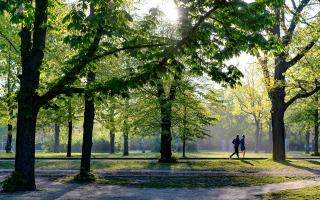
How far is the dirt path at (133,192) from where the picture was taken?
12.8 meters

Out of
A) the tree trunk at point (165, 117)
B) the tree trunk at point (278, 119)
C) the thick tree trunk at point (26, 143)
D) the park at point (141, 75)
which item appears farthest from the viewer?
the tree trunk at point (278, 119)

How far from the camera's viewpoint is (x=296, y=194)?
13289 mm

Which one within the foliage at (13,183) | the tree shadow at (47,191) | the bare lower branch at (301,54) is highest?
the bare lower branch at (301,54)

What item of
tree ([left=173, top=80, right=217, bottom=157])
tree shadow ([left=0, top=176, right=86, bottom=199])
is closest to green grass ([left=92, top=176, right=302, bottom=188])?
tree shadow ([left=0, top=176, right=86, bottom=199])

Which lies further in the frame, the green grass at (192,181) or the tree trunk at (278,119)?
the tree trunk at (278,119)

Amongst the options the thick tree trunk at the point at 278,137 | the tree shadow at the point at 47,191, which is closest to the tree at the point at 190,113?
the thick tree trunk at the point at 278,137

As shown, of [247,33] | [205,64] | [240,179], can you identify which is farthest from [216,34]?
[240,179]

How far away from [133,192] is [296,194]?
4931 millimetres

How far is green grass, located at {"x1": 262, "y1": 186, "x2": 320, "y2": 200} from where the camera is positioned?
12712mm

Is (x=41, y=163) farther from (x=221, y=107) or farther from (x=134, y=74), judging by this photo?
(x=134, y=74)

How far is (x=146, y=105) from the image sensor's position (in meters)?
27.2

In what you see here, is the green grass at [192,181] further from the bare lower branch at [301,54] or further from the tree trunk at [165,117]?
the tree trunk at [165,117]

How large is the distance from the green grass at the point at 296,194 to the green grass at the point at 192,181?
255cm

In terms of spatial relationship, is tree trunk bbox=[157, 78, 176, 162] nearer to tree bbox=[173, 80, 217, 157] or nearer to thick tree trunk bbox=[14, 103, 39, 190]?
tree bbox=[173, 80, 217, 157]
